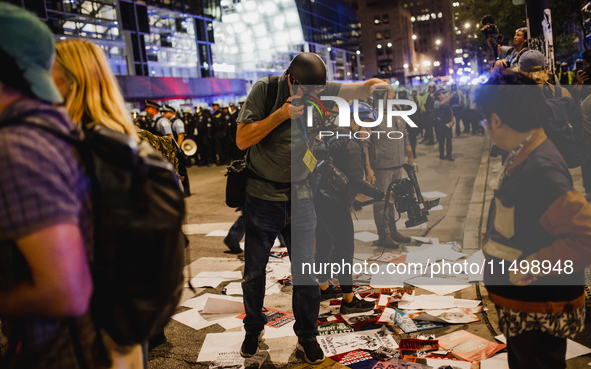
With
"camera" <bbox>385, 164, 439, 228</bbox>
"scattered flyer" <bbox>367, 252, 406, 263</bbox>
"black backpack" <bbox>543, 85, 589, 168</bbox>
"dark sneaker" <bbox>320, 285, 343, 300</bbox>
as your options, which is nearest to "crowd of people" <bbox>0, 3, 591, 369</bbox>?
"dark sneaker" <bbox>320, 285, 343, 300</bbox>

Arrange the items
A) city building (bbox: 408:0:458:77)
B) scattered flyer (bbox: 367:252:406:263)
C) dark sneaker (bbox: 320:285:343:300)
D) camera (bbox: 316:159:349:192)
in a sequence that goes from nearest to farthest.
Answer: camera (bbox: 316:159:349:192) < dark sneaker (bbox: 320:285:343:300) < scattered flyer (bbox: 367:252:406:263) < city building (bbox: 408:0:458:77)

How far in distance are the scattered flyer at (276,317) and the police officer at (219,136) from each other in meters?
15.8

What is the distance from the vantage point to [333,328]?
13.0 ft

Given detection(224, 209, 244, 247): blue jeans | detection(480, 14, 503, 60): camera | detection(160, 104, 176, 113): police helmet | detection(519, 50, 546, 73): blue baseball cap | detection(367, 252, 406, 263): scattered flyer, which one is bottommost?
detection(367, 252, 406, 263): scattered flyer

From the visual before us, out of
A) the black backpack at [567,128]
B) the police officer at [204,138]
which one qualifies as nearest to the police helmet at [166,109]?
the black backpack at [567,128]

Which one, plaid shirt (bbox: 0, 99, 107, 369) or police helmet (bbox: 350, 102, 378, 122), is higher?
police helmet (bbox: 350, 102, 378, 122)

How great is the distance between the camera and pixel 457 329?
Result: 12.3ft

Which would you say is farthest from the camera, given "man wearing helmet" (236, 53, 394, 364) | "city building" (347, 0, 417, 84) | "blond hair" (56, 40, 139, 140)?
"city building" (347, 0, 417, 84)

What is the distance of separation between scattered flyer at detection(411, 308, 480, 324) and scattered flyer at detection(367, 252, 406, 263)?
1.49 m

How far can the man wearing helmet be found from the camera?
3.29 metres

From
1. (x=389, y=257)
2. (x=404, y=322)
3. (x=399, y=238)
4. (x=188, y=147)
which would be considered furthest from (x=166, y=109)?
(x=404, y=322)

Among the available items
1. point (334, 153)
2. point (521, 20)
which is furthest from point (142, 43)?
point (334, 153)

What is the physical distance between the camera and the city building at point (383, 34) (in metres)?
134

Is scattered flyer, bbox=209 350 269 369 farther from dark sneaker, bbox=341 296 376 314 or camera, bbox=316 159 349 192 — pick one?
camera, bbox=316 159 349 192
